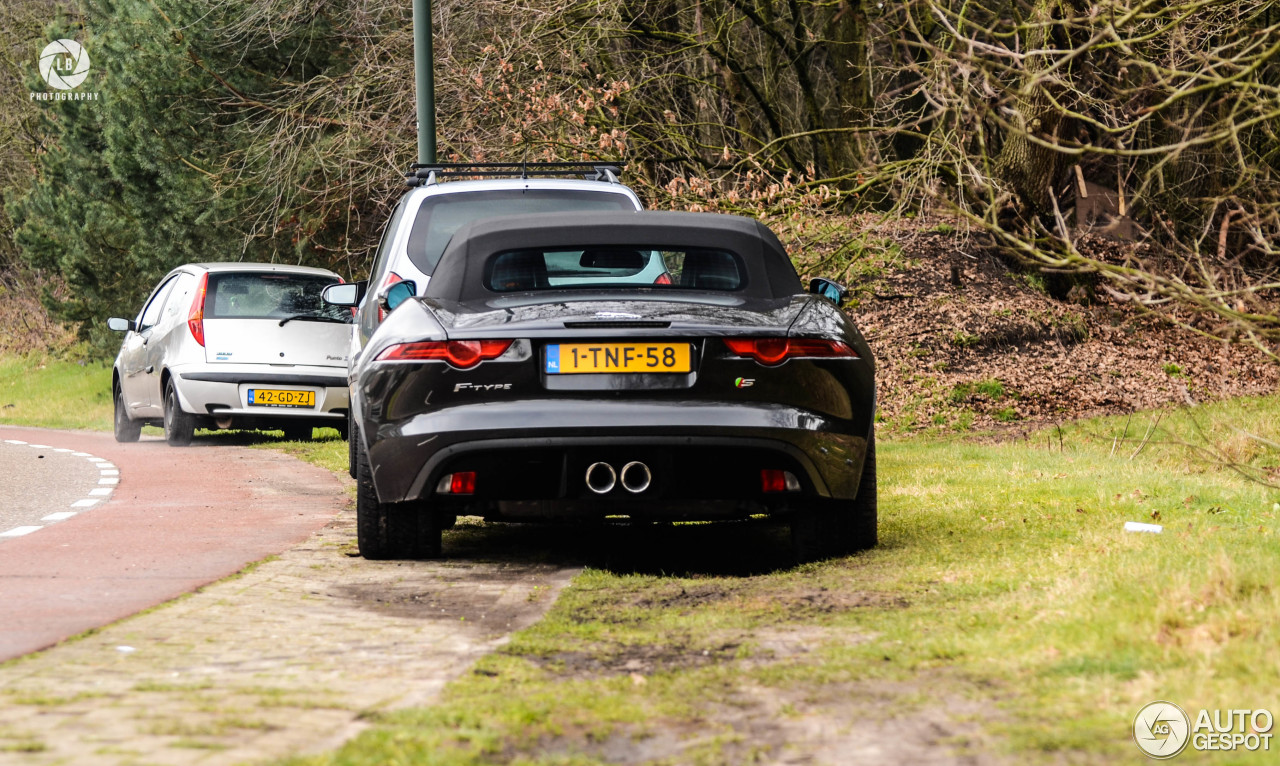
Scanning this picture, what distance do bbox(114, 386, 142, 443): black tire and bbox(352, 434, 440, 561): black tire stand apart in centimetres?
1169

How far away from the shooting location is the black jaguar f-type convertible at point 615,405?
19.9 feet

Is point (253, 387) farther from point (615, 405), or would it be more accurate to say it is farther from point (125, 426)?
point (615, 405)

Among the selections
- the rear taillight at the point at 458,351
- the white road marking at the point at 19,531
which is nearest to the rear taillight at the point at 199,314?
the white road marking at the point at 19,531

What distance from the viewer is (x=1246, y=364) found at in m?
22.0

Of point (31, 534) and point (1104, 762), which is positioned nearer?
point (1104, 762)

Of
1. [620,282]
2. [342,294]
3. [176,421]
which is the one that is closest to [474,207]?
[342,294]

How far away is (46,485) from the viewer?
39.3 ft

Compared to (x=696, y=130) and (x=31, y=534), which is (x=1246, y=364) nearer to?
(x=696, y=130)

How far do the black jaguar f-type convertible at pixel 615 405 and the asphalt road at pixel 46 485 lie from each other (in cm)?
339

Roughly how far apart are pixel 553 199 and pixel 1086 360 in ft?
42.1

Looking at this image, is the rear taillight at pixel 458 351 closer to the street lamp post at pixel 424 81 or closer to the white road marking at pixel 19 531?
the white road marking at pixel 19 531

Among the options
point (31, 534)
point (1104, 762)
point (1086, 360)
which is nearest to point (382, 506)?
point (31, 534)

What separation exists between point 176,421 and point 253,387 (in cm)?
112

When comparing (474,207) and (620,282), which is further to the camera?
(474,207)
